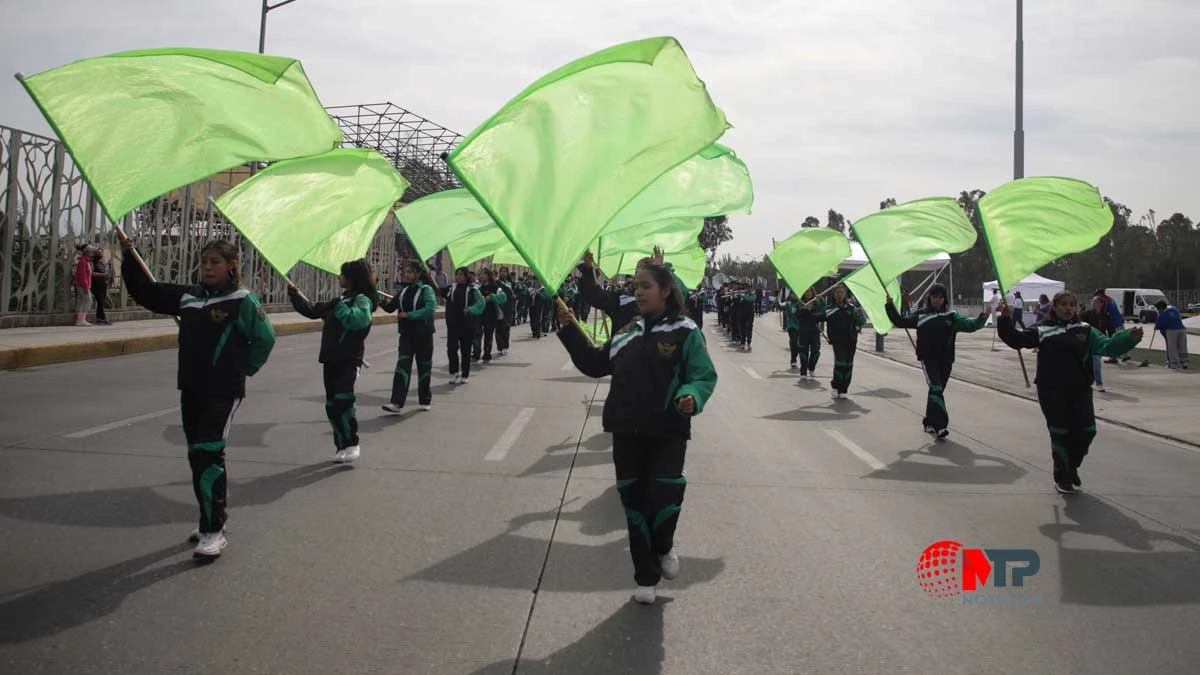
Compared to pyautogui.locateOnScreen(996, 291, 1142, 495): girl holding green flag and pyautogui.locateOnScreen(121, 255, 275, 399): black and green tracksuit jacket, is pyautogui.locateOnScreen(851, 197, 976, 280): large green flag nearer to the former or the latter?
pyautogui.locateOnScreen(996, 291, 1142, 495): girl holding green flag

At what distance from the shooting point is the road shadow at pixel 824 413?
11.0 meters

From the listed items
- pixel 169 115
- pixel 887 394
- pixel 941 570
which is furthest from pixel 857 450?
pixel 169 115

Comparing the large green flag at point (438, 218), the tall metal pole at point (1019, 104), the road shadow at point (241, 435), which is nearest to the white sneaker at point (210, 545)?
the road shadow at point (241, 435)

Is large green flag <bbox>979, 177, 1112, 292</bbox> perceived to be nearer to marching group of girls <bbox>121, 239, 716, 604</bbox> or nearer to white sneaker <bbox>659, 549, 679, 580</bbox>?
marching group of girls <bbox>121, 239, 716, 604</bbox>

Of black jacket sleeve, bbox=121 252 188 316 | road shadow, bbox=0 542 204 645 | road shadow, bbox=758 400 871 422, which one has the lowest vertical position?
road shadow, bbox=758 400 871 422

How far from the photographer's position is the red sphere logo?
15.1 ft

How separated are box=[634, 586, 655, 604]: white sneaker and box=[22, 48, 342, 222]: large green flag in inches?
136

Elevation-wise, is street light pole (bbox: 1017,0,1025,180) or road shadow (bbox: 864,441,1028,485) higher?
street light pole (bbox: 1017,0,1025,180)

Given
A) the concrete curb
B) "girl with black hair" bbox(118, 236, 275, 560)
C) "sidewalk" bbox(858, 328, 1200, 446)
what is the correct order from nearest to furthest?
"girl with black hair" bbox(118, 236, 275, 560) < the concrete curb < "sidewalk" bbox(858, 328, 1200, 446)

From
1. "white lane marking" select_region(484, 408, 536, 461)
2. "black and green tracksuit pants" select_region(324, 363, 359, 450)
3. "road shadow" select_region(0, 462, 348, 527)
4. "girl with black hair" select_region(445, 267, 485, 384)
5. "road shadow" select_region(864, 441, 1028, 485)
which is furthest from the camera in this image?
"girl with black hair" select_region(445, 267, 485, 384)

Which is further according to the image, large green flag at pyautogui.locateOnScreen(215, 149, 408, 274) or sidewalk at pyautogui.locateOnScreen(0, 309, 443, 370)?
sidewalk at pyautogui.locateOnScreen(0, 309, 443, 370)

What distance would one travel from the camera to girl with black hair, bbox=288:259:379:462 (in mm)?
7125

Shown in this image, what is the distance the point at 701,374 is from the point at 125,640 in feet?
8.97

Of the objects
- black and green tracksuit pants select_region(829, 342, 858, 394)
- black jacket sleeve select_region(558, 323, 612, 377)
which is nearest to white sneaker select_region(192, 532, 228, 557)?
black jacket sleeve select_region(558, 323, 612, 377)
